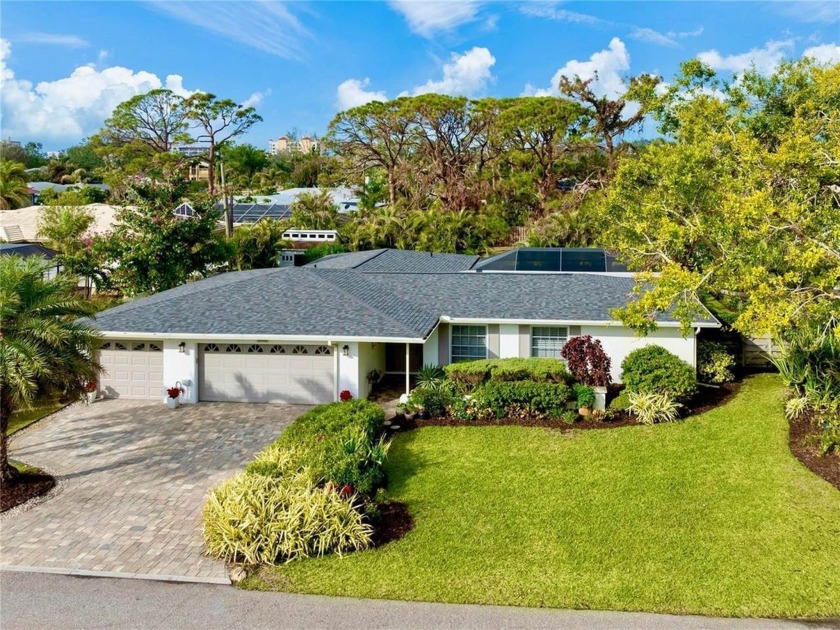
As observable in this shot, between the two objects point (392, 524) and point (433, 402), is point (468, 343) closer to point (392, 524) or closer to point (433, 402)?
point (433, 402)

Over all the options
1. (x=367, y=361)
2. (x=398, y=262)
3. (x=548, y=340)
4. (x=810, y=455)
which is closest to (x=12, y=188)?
(x=398, y=262)

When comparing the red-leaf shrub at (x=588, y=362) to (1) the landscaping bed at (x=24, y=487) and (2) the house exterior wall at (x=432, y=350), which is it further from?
(1) the landscaping bed at (x=24, y=487)

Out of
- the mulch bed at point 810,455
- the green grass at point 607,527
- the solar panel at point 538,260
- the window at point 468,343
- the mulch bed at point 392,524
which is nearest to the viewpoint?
the green grass at point 607,527


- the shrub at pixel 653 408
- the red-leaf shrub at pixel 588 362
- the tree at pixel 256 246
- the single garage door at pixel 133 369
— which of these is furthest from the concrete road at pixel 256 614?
the tree at pixel 256 246

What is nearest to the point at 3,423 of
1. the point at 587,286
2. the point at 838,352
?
the point at 587,286

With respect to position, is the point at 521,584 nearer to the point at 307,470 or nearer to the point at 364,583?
the point at 364,583
